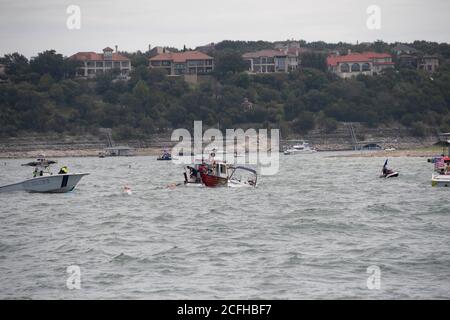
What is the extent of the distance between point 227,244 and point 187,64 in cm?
15950

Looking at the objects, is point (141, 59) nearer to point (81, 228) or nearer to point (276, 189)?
point (276, 189)

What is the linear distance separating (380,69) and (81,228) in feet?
544

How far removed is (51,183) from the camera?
50.9 m

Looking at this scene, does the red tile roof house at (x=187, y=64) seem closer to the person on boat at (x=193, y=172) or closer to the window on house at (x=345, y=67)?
the window on house at (x=345, y=67)

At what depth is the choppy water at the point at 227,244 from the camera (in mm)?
23547

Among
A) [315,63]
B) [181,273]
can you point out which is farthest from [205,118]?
[181,273]

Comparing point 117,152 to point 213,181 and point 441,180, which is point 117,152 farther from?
point 441,180

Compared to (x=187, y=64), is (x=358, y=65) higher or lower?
lower

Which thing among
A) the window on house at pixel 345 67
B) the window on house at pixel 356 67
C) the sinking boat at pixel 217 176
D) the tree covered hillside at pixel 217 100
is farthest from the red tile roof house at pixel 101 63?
the sinking boat at pixel 217 176

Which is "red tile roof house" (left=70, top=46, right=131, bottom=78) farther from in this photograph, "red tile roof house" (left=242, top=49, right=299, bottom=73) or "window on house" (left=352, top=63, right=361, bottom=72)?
"window on house" (left=352, top=63, right=361, bottom=72)

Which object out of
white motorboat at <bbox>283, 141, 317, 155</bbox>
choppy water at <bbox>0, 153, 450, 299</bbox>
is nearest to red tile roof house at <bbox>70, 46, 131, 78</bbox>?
white motorboat at <bbox>283, 141, 317, 155</bbox>

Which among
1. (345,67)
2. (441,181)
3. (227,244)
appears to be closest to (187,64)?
(345,67)

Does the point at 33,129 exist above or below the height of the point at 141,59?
below
